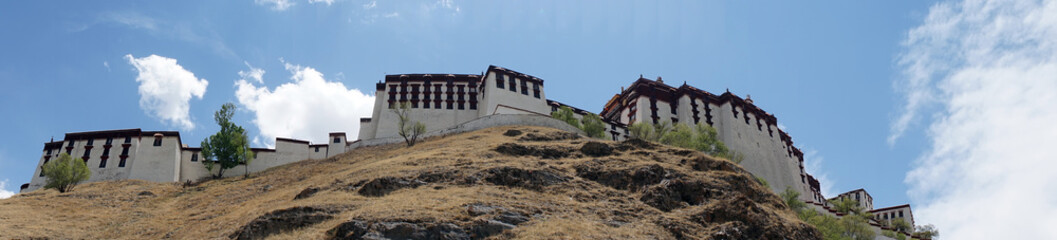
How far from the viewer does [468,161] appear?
52438 mm

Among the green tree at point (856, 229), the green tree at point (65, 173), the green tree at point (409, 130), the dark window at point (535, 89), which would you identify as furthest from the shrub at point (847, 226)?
the green tree at point (65, 173)

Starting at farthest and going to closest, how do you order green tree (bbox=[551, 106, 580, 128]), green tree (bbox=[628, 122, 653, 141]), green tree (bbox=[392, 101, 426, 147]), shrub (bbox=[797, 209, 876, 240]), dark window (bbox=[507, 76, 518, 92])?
dark window (bbox=[507, 76, 518, 92]), green tree (bbox=[551, 106, 580, 128]), green tree (bbox=[392, 101, 426, 147]), green tree (bbox=[628, 122, 653, 141]), shrub (bbox=[797, 209, 876, 240])

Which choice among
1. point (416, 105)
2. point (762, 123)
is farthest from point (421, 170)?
point (762, 123)

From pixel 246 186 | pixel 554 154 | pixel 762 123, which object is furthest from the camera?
pixel 762 123

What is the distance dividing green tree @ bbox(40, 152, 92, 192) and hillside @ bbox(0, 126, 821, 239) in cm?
355

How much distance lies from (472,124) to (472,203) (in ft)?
128

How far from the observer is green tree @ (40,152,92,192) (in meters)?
66.4

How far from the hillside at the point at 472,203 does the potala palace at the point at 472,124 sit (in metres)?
13.9

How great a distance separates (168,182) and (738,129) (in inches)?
2446

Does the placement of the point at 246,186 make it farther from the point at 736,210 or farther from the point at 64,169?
the point at 736,210

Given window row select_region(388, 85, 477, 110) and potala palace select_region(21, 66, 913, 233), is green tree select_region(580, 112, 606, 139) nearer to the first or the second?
potala palace select_region(21, 66, 913, 233)

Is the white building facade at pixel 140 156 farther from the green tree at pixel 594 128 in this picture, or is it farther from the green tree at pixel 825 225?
the green tree at pixel 825 225

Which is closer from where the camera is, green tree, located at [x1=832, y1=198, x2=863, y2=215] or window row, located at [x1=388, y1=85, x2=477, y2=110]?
window row, located at [x1=388, y1=85, x2=477, y2=110]

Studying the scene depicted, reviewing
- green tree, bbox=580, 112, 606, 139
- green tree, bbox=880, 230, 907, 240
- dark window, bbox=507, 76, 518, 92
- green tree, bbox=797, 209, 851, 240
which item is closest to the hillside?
green tree, bbox=797, 209, 851, 240
